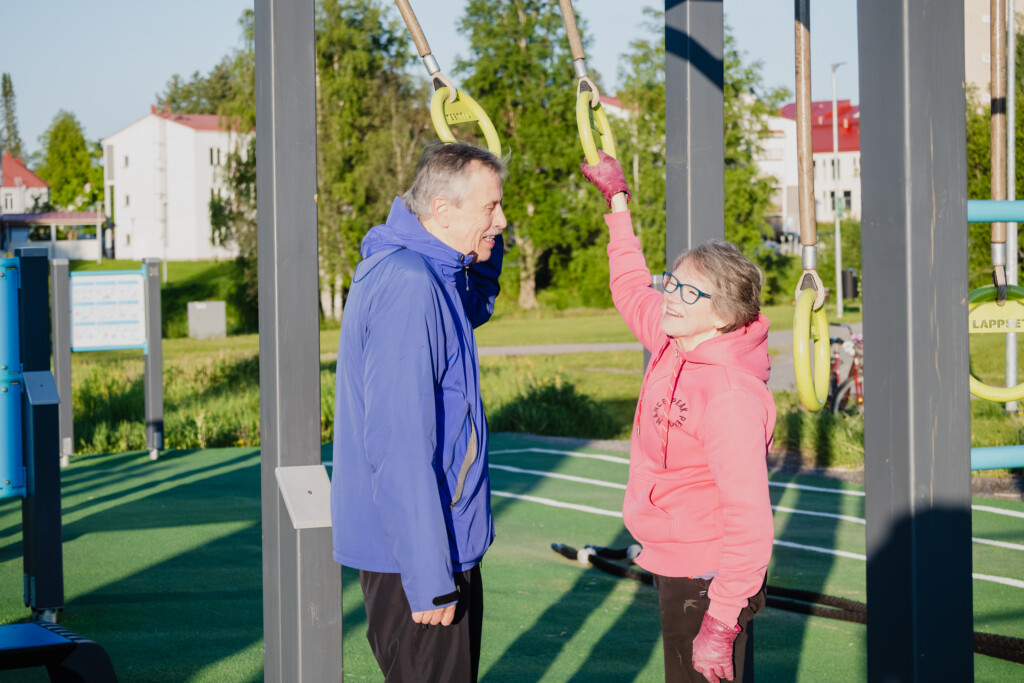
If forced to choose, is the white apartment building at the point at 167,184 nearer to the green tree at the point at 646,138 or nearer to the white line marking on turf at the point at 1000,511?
Result: the green tree at the point at 646,138

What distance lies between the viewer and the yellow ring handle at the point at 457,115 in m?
2.88

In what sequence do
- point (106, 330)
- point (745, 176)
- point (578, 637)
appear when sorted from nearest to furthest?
point (578, 637), point (106, 330), point (745, 176)

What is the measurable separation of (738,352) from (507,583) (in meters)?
3.76

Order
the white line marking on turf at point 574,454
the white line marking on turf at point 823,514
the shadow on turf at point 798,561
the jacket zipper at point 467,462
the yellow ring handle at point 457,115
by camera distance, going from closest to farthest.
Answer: the jacket zipper at point 467,462 < the yellow ring handle at point 457,115 < the shadow on turf at point 798,561 < the white line marking on turf at point 823,514 < the white line marking on turf at point 574,454

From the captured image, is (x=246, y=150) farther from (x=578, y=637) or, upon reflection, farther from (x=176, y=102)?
(x=176, y=102)

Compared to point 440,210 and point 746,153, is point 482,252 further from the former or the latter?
point 746,153

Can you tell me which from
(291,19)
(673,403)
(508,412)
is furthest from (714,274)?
(508,412)

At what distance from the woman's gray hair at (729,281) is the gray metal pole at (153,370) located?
8.95m

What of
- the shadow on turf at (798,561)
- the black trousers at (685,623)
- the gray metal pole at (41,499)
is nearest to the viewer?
the black trousers at (685,623)

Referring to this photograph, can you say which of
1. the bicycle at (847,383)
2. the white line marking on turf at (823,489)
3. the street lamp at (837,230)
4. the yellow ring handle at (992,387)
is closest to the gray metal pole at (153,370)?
the white line marking on turf at (823,489)

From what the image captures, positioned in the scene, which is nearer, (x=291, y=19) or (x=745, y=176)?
(x=291, y=19)

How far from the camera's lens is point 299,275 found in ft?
A: 8.93

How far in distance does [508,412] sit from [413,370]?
10.9 meters

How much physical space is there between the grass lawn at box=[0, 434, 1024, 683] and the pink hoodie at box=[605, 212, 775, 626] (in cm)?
208
